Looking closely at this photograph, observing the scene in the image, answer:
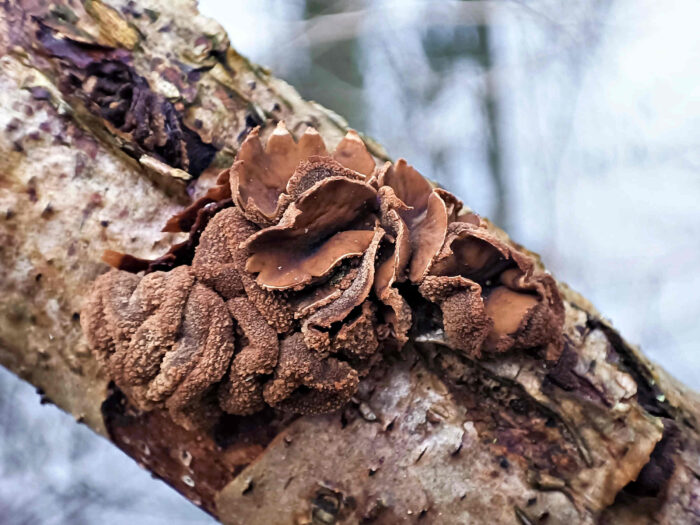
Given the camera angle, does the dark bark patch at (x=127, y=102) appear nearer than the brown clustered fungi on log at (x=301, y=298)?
No

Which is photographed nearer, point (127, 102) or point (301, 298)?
point (301, 298)

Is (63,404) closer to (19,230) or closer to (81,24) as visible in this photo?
(19,230)

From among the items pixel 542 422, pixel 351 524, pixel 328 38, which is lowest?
pixel 351 524

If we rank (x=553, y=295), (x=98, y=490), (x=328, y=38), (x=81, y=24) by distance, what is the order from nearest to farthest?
(x=553, y=295), (x=81, y=24), (x=98, y=490), (x=328, y=38)

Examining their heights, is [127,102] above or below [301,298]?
above

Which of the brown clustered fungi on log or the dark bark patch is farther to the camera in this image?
the dark bark patch

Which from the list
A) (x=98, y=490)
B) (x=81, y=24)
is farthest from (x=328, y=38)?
(x=98, y=490)

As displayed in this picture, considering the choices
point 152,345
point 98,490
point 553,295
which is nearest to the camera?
point 152,345

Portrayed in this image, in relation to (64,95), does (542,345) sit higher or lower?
higher
